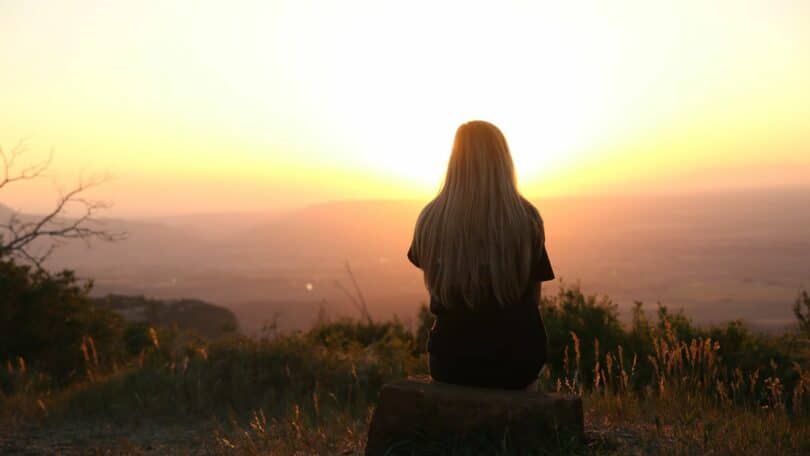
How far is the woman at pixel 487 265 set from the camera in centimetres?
395

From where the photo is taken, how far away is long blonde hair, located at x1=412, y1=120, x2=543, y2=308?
3.94 m

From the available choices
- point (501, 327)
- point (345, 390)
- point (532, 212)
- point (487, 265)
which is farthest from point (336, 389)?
point (532, 212)

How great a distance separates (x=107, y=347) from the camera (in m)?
10.2

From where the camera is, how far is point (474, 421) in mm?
3801

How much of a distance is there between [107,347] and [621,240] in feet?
308

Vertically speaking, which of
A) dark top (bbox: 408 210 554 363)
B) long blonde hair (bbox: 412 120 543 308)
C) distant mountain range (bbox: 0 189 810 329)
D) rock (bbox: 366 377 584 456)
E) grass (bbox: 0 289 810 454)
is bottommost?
distant mountain range (bbox: 0 189 810 329)

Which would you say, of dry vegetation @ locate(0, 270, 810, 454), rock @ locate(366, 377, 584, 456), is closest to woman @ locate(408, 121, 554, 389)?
rock @ locate(366, 377, 584, 456)

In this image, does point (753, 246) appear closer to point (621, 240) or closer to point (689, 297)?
point (621, 240)

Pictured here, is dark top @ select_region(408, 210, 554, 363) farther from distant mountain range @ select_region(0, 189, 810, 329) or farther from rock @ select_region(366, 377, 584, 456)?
distant mountain range @ select_region(0, 189, 810, 329)

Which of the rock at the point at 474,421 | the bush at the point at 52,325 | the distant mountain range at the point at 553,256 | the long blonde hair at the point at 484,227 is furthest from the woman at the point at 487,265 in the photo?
the distant mountain range at the point at 553,256

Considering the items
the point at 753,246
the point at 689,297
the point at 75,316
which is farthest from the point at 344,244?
the point at 75,316

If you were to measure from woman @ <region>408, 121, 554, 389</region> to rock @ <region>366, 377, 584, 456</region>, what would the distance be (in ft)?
0.61

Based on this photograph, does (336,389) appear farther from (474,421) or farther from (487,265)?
(487,265)

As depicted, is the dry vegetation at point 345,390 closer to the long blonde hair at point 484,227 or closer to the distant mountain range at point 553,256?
the long blonde hair at point 484,227
